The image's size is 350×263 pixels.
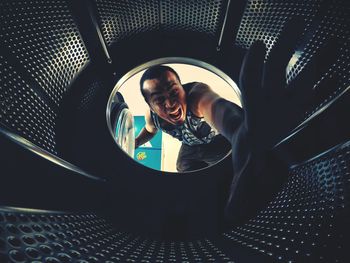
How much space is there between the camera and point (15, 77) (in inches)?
21.3

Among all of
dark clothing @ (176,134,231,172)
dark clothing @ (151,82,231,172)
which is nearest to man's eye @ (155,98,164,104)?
dark clothing @ (151,82,231,172)

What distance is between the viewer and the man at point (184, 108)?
1007mm

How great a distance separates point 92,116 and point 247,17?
546 millimetres

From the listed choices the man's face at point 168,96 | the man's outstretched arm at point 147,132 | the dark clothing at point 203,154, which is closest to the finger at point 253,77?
the man's face at point 168,96

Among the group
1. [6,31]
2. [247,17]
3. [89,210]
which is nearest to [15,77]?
[6,31]

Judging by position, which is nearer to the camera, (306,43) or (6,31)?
(6,31)

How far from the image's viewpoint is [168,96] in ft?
3.49

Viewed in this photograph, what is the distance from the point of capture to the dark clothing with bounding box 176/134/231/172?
124cm

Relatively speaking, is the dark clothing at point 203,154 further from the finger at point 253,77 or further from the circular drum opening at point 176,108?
the finger at point 253,77

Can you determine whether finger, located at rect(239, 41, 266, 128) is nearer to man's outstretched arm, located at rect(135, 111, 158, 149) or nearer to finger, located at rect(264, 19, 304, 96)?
finger, located at rect(264, 19, 304, 96)

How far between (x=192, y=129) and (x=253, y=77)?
772mm

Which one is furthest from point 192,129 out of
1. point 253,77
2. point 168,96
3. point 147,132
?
point 253,77

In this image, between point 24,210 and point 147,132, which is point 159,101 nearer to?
point 147,132

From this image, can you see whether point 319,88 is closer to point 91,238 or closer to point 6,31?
point 91,238
